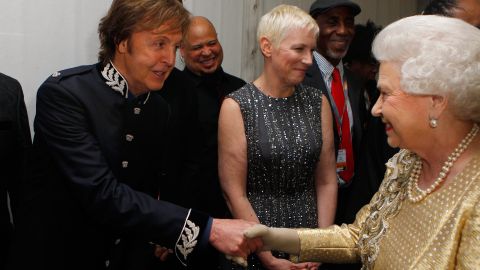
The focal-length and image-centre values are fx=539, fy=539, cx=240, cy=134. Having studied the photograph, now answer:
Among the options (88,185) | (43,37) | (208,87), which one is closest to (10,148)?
(88,185)

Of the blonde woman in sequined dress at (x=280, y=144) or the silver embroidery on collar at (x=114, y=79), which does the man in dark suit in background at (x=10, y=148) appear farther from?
the blonde woman in sequined dress at (x=280, y=144)

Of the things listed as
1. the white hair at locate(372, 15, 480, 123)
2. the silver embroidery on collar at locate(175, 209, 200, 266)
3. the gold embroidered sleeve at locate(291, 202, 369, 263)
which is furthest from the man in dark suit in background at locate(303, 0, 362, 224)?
the white hair at locate(372, 15, 480, 123)

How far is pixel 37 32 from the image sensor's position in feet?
6.82

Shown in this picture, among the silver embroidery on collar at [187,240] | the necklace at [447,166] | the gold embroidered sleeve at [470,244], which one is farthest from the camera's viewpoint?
the silver embroidery on collar at [187,240]

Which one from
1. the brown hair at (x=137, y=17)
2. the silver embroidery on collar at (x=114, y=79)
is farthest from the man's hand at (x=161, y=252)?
the brown hair at (x=137, y=17)

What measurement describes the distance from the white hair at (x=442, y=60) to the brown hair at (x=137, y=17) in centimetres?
75

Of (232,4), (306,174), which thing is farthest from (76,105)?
(232,4)

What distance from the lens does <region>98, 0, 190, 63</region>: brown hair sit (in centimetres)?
168

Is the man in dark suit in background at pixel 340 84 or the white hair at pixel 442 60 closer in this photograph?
the white hair at pixel 442 60

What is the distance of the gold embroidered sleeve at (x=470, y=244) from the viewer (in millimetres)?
1124

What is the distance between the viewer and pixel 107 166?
1.66 metres

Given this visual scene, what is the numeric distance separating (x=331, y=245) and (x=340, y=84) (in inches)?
46.2

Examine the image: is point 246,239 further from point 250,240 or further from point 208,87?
point 208,87

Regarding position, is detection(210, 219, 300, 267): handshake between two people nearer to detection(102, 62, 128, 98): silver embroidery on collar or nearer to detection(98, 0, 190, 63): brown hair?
detection(102, 62, 128, 98): silver embroidery on collar
